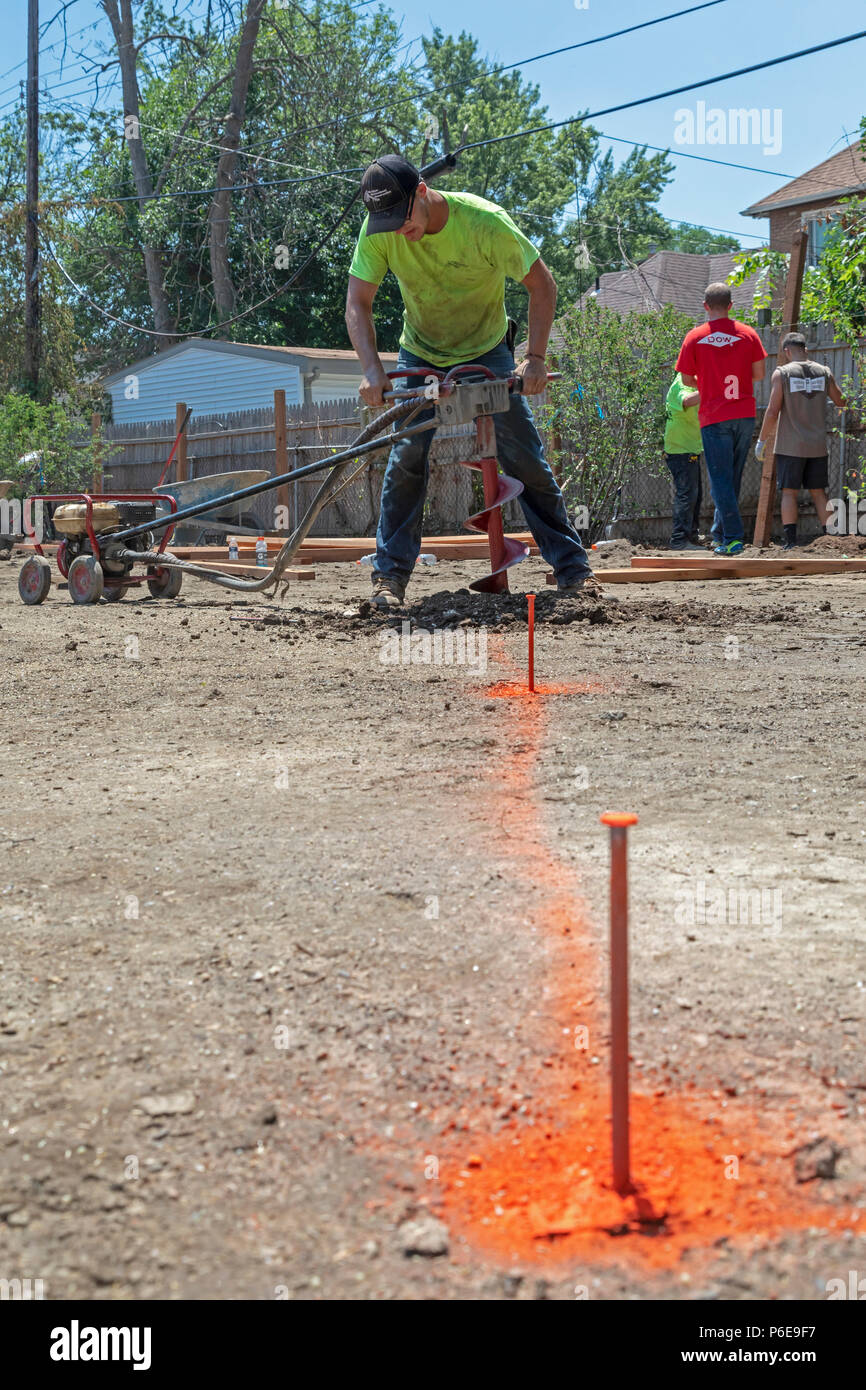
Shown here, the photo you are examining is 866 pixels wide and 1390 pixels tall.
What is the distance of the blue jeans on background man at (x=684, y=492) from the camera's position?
1345 centimetres

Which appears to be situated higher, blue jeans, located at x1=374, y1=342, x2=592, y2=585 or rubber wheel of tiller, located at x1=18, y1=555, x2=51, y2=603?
blue jeans, located at x1=374, y1=342, x2=592, y2=585

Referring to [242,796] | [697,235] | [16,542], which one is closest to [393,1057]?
[242,796]

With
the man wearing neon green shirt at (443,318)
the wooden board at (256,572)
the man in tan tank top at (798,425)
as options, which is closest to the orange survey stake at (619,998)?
the man wearing neon green shirt at (443,318)

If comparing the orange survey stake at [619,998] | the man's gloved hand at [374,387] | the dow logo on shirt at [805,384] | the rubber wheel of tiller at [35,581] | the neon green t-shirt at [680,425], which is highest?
the dow logo on shirt at [805,384]

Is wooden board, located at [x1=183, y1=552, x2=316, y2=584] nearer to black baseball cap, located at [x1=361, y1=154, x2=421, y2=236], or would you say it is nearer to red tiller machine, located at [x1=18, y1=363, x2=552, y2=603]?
red tiller machine, located at [x1=18, y1=363, x2=552, y2=603]

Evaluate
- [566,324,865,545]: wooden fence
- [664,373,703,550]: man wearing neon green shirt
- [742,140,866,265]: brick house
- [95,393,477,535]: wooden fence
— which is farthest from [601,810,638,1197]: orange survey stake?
[742,140,866,265]: brick house

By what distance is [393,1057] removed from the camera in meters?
2.09

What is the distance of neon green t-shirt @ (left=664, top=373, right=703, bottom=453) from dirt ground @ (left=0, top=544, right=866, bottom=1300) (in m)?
8.88

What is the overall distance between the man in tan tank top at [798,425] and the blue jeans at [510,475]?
16.4 ft

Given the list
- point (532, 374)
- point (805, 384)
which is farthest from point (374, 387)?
point (805, 384)

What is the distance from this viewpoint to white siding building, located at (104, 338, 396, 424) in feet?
91.9

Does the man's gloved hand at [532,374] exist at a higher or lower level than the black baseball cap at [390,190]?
lower

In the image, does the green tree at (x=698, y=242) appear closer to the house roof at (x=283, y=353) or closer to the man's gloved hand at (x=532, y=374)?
the house roof at (x=283, y=353)

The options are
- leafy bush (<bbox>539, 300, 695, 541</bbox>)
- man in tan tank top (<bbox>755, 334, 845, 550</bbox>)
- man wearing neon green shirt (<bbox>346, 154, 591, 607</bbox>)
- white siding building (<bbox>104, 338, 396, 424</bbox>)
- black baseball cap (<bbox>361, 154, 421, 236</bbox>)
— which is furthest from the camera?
white siding building (<bbox>104, 338, 396, 424</bbox>)
